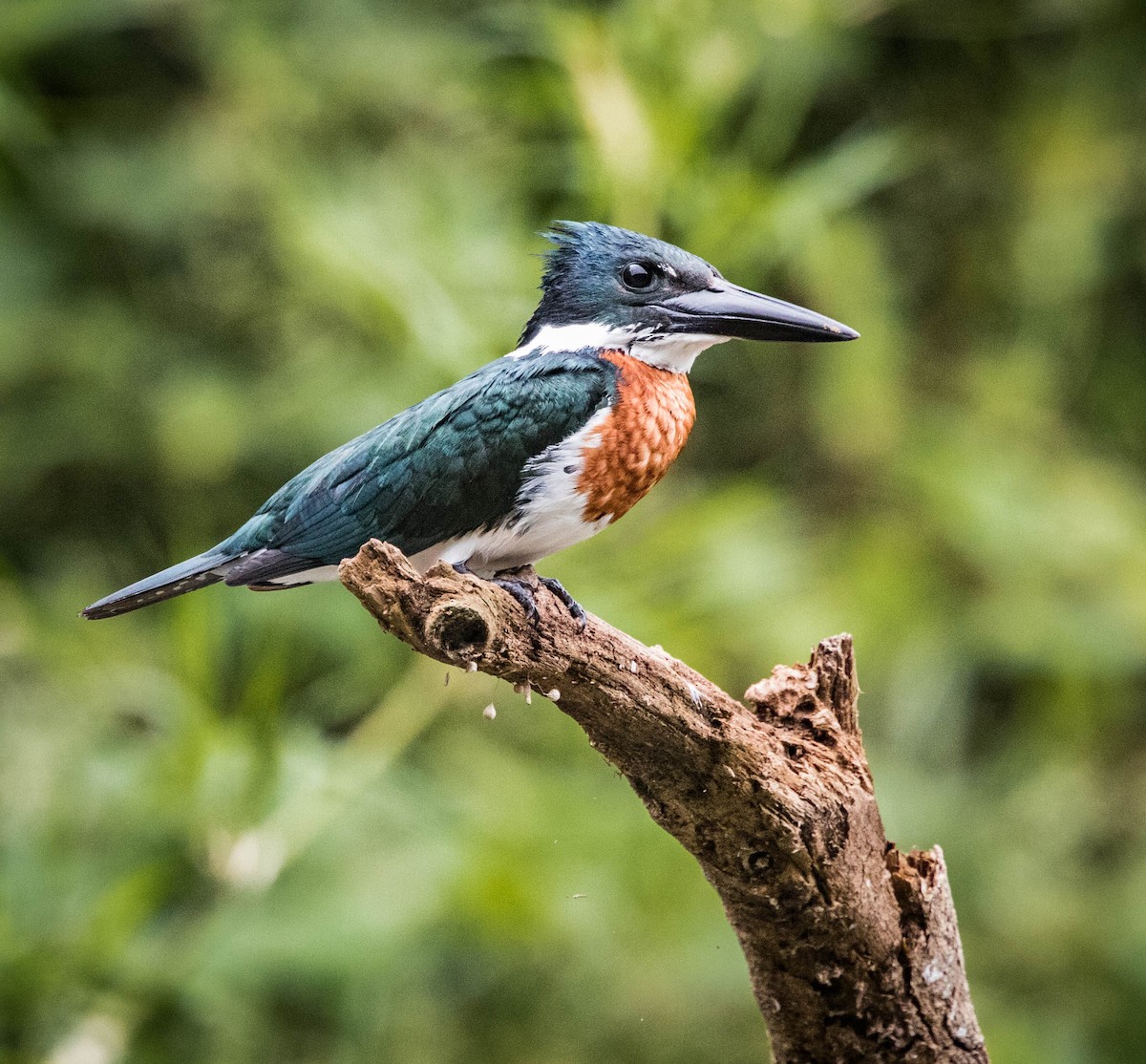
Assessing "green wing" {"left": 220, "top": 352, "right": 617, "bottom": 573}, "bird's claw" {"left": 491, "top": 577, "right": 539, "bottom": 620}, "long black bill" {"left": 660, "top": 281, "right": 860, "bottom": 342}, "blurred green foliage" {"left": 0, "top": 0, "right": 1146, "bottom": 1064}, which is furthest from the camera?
"blurred green foliage" {"left": 0, "top": 0, "right": 1146, "bottom": 1064}

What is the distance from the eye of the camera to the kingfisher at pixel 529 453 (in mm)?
1854

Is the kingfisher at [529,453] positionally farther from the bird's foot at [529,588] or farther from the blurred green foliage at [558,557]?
the blurred green foliage at [558,557]

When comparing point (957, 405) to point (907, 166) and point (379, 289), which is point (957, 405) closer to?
point (907, 166)

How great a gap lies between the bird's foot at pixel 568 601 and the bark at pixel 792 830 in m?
0.01

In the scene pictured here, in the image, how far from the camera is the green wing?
185 centimetres

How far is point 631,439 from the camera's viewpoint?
6.37 feet

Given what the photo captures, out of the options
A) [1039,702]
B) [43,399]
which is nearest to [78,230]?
[43,399]

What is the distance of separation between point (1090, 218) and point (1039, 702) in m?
1.34

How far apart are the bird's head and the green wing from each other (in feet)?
0.48

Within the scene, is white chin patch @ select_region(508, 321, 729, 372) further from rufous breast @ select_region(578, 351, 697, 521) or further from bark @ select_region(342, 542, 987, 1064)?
bark @ select_region(342, 542, 987, 1064)

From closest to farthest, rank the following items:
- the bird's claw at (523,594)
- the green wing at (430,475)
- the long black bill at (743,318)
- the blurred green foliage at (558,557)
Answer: the bird's claw at (523,594), the green wing at (430,475), the long black bill at (743,318), the blurred green foliage at (558,557)

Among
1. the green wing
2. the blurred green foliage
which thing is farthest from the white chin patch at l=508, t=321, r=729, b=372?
the blurred green foliage

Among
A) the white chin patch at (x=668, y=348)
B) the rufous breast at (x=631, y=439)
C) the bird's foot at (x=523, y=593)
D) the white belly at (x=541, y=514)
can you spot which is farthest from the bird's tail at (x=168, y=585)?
the white chin patch at (x=668, y=348)

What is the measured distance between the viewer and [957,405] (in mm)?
4238
